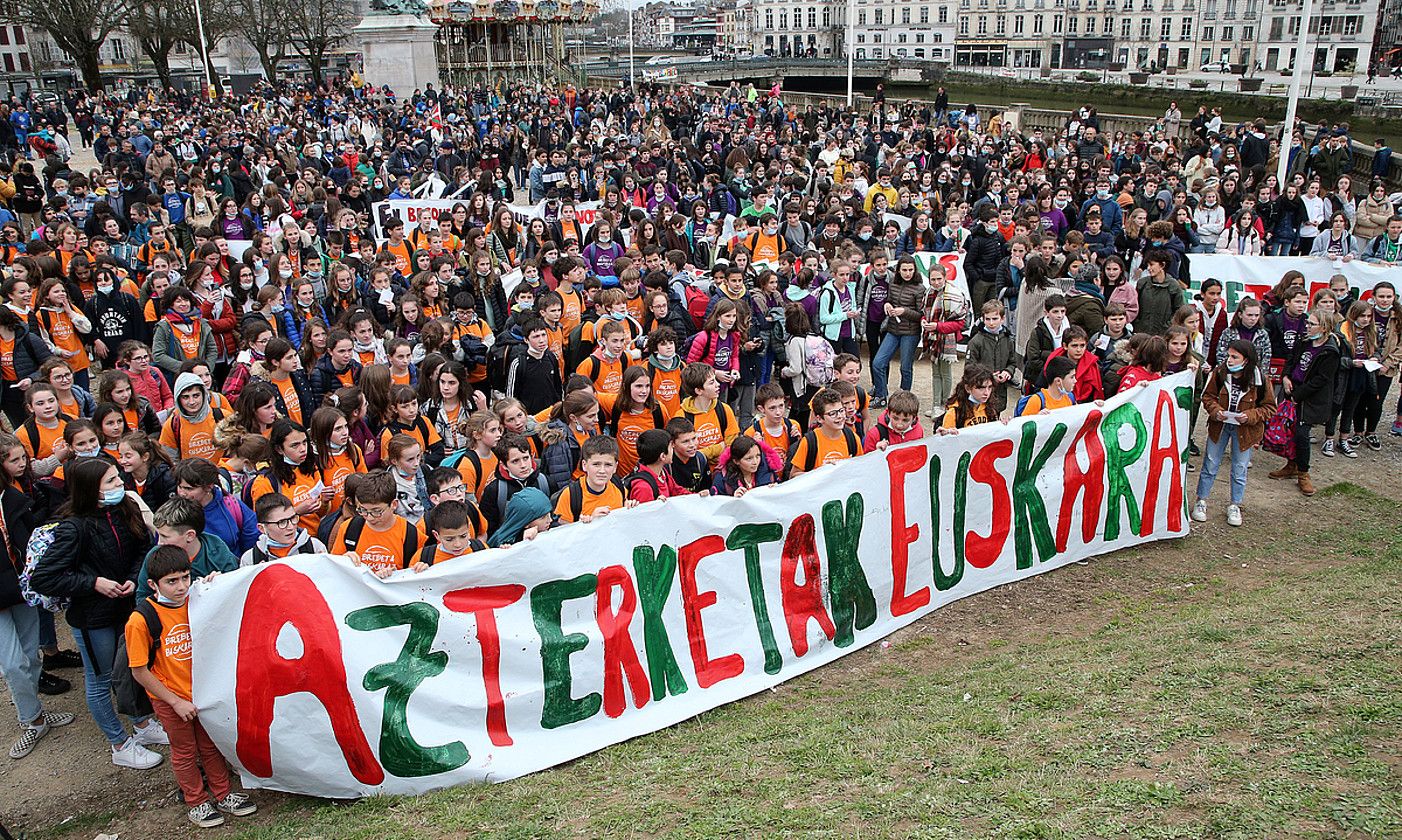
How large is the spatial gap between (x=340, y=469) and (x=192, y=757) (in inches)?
80.5

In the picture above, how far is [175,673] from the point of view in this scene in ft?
16.7

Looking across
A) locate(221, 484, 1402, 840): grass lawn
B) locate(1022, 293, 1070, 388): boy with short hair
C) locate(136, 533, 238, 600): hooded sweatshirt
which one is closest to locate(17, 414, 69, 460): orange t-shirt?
locate(136, 533, 238, 600): hooded sweatshirt

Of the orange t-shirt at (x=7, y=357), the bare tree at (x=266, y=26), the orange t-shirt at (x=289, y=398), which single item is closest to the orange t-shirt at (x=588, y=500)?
the orange t-shirt at (x=289, y=398)

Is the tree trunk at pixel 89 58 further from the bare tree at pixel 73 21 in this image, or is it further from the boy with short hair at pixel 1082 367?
the boy with short hair at pixel 1082 367

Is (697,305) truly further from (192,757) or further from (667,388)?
(192,757)

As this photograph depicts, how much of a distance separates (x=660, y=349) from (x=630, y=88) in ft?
115

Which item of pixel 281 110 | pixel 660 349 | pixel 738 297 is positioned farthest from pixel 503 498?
pixel 281 110

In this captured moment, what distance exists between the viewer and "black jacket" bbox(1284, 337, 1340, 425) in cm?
918

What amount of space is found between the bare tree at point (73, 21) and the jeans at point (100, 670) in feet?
159

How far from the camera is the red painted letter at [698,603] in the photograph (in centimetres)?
602

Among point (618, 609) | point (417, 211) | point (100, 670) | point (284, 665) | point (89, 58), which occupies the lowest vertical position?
point (100, 670)

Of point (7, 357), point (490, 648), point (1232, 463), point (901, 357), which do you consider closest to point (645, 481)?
point (490, 648)

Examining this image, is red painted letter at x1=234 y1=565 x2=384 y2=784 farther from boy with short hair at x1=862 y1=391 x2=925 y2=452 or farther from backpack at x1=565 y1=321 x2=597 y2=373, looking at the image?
backpack at x1=565 y1=321 x2=597 y2=373

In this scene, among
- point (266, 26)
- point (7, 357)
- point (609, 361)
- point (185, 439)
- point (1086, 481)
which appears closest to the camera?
point (185, 439)
